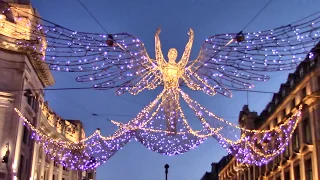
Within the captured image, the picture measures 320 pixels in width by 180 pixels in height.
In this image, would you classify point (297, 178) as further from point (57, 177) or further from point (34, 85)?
point (57, 177)

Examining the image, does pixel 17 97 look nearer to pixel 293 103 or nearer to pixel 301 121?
pixel 301 121

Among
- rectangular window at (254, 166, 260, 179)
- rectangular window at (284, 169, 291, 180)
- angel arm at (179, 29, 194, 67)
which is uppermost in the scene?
angel arm at (179, 29, 194, 67)

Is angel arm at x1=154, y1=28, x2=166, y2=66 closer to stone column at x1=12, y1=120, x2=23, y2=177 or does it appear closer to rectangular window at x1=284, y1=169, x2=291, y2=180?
stone column at x1=12, y1=120, x2=23, y2=177

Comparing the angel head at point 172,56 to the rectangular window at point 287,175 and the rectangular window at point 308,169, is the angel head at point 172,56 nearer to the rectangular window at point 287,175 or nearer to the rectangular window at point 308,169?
the rectangular window at point 308,169

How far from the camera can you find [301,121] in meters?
33.5

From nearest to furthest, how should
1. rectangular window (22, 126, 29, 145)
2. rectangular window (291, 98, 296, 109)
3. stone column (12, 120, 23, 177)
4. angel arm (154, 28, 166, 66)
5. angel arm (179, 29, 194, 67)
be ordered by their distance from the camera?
angel arm (154, 28, 166, 66) < angel arm (179, 29, 194, 67) < stone column (12, 120, 23, 177) < rectangular window (22, 126, 29, 145) < rectangular window (291, 98, 296, 109)

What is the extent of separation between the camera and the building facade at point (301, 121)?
30.6 meters

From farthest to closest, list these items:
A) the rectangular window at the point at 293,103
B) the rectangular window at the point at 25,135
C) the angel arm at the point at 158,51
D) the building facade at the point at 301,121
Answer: the rectangular window at the point at 293,103 → the rectangular window at the point at 25,135 → the building facade at the point at 301,121 → the angel arm at the point at 158,51

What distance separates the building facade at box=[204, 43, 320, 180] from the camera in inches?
1204

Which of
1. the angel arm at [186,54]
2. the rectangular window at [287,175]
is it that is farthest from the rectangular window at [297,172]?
the angel arm at [186,54]

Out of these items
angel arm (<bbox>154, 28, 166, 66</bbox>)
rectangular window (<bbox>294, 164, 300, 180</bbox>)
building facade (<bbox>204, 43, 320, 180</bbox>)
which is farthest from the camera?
rectangular window (<bbox>294, 164, 300, 180</bbox>)

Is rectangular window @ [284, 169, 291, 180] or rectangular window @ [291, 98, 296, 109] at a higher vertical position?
rectangular window @ [291, 98, 296, 109]

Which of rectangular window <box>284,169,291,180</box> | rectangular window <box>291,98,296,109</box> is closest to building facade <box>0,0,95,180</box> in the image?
rectangular window <box>291,98,296,109</box>

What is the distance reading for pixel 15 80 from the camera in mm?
29141
